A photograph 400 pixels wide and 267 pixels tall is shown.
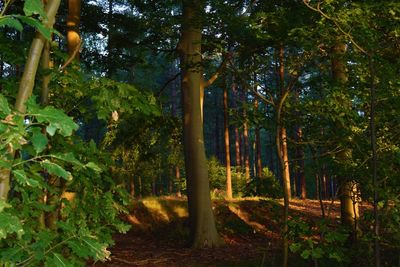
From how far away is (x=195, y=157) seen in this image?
36.2 ft

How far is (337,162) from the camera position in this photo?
6176mm

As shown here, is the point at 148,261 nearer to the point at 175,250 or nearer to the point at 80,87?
the point at 175,250

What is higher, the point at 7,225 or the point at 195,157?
the point at 195,157

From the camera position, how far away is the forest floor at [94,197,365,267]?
30.3 feet

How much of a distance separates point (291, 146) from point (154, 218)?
8.82m

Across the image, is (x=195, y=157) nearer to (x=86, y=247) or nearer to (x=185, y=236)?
(x=185, y=236)

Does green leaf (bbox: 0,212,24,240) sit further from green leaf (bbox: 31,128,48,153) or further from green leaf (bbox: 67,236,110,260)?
green leaf (bbox: 67,236,110,260)

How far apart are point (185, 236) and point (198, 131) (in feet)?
12.2

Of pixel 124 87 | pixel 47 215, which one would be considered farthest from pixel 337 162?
pixel 47 215

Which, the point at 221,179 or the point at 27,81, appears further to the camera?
the point at 221,179

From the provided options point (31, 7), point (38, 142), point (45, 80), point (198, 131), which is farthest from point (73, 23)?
point (38, 142)

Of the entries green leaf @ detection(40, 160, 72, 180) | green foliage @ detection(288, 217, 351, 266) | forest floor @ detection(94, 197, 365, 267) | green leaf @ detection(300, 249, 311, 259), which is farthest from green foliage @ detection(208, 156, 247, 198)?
green leaf @ detection(40, 160, 72, 180)

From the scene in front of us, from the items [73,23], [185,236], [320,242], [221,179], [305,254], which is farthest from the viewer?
[221,179]

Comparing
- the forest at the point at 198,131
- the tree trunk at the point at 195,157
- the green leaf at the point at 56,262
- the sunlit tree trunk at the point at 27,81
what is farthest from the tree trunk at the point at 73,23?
the green leaf at the point at 56,262
